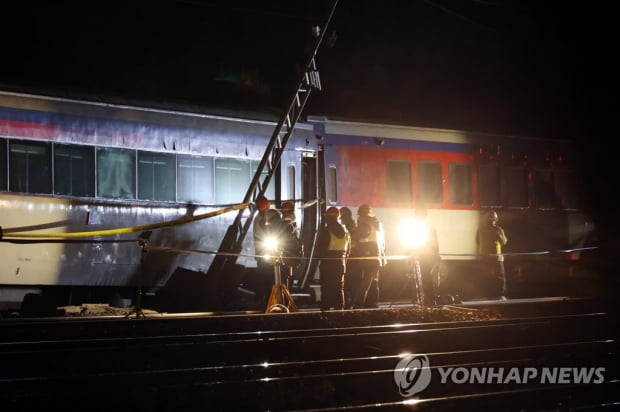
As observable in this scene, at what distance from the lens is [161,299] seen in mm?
10273

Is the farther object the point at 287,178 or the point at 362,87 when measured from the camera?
the point at 362,87

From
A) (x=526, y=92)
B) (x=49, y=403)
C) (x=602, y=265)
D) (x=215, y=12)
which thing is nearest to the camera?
(x=49, y=403)

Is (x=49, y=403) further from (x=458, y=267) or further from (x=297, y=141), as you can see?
(x=458, y=267)

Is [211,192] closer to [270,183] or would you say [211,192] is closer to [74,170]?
[270,183]

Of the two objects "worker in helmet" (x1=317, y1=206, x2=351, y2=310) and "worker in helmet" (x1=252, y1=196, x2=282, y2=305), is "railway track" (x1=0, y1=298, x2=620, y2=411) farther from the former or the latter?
"worker in helmet" (x1=317, y1=206, x2=351, y2=310)

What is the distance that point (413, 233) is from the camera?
1146 cm

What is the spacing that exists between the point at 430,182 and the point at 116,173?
6287mm

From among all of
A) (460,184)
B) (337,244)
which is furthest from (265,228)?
(460,184)

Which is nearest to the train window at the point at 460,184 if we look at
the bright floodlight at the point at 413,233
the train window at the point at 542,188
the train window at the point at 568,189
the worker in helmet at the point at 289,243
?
the bright floodlight at the point at 413,233

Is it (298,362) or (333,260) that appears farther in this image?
(333,260)

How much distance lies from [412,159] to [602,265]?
4.96m

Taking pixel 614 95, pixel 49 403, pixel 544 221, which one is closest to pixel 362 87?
pixel 614 95

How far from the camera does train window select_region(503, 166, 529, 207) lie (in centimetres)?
1384

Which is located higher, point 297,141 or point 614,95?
point 614,95
